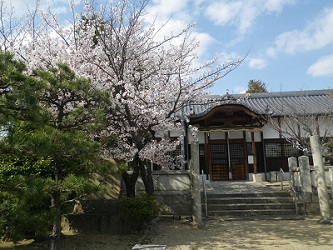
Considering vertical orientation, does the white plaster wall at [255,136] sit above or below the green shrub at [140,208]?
above

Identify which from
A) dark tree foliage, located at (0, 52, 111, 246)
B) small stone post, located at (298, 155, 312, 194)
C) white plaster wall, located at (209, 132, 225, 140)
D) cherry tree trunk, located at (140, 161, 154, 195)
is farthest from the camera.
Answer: white plaster wall, located at (209, 132, 225, 140)

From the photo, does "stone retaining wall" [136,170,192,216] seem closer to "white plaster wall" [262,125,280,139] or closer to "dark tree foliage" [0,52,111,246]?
"dark tree foliage" [0,52,111,246]

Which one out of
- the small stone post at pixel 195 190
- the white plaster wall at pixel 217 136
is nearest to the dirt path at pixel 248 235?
the small stone post at pixel 195 190

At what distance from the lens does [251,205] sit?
34.7ft

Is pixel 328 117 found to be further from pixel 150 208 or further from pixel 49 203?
pixel 49 203

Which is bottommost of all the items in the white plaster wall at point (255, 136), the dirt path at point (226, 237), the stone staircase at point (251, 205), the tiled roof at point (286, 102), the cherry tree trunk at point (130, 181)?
the dirt path at point (226, 237)

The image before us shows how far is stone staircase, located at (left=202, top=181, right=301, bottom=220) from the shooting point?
33.5 feet

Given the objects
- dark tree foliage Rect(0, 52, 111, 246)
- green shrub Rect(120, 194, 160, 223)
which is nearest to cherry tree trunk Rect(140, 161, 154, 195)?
green shrub Rect(120, 194, 160, 223)

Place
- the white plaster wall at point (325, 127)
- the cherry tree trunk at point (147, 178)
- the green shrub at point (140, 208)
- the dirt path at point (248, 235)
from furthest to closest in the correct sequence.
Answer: the white plaster wall at point (325, 127) → the cherry tree trunk at point (147, 178) → the green shrub at point (140, 208) → the dirt path at point (248, 235)

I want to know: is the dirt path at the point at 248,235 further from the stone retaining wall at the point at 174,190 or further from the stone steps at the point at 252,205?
the stone retaining wall at the point at 174,190

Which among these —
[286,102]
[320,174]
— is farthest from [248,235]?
[286,102]

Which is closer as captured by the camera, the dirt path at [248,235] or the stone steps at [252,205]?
the dirt path at [248,235]

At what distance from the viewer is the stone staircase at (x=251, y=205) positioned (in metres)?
10.2

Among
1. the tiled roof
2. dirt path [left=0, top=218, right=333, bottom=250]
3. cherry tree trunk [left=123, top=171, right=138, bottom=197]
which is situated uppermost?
the tiled roof
